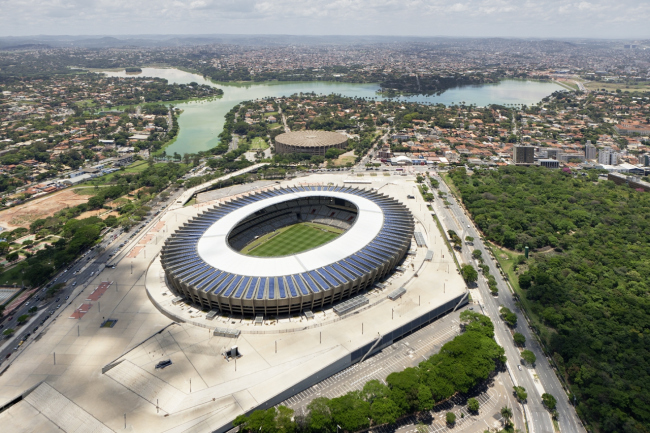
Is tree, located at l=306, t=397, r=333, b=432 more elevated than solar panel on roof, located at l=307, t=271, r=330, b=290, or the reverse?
solar panel on roof, located at l=307, t=271, r=330, b=290

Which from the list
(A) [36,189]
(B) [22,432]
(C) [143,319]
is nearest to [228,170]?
(A) [36,189]

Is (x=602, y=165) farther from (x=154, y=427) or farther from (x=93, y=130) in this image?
(x=93, y=130)

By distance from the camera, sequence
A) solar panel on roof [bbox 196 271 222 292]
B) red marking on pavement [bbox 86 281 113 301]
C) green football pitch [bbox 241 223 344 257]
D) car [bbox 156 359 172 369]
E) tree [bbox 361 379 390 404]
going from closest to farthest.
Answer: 1. tree [bbox 361 379 390 404]
2. car [bbox 156 359 172 369]
3. solar panel on roof [bbox 196 271 222 292]
4. red marking on pavement [bbox 86 281 113 301]
5. green football pitch [bbox 241 223 344 257]

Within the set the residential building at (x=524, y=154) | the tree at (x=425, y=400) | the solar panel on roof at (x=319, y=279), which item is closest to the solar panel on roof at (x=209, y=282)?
the solar panel on roof at (x=319, y=279)

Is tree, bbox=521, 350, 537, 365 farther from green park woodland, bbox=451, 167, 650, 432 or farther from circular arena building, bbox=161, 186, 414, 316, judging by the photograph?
circular arena building, bbox=161, 186, 414, 316

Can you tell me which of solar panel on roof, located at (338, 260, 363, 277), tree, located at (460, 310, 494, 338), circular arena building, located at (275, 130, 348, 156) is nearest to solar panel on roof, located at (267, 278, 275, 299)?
solar panel on roof, located at (338, 260, 363, 277)

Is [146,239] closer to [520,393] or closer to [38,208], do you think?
[38,208]
